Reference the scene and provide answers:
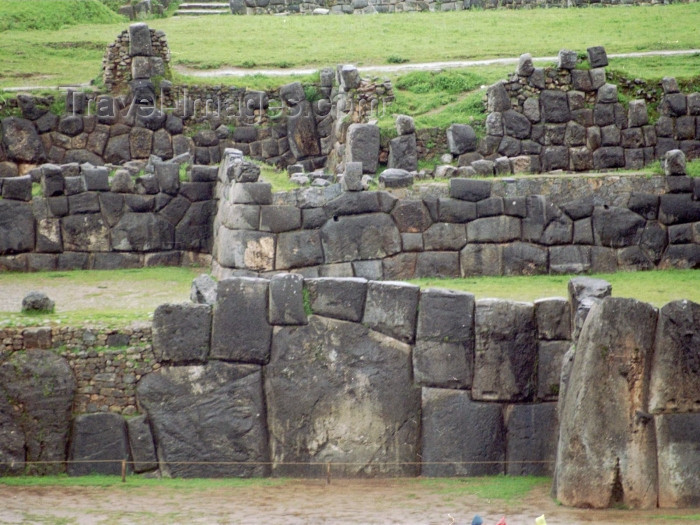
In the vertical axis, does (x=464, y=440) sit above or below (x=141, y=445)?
above

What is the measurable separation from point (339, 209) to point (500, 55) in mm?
15460

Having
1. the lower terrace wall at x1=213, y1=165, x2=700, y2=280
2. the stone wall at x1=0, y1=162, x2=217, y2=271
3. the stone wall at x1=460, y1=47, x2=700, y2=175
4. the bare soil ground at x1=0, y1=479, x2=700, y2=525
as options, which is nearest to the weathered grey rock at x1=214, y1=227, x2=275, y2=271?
the lower terrace wall at x1=213, y1=165, x2=700, y2=280

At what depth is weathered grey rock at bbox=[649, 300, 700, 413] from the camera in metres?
18.6

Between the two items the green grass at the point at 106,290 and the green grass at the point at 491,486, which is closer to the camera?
the green grass at the point at 491,486

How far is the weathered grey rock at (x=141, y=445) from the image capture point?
2112 centimetres

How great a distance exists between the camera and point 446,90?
35.3 m

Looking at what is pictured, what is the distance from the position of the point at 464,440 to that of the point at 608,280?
5.94 metres

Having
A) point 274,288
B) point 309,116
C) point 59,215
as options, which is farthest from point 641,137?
point 274,288

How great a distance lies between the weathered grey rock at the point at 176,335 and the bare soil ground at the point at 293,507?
1.77 m

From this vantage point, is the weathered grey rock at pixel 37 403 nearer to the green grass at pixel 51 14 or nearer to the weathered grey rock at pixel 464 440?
the weathered grey rock at pixel 464 440

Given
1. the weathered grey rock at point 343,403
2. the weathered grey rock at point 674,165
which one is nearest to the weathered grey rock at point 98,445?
the weathered grey rock at point 343,403

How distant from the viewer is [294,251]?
86.9 feet

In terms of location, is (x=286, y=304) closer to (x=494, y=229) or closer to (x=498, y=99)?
(x=494, y=229)

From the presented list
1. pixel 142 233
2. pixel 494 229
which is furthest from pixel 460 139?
pixel 142 233
